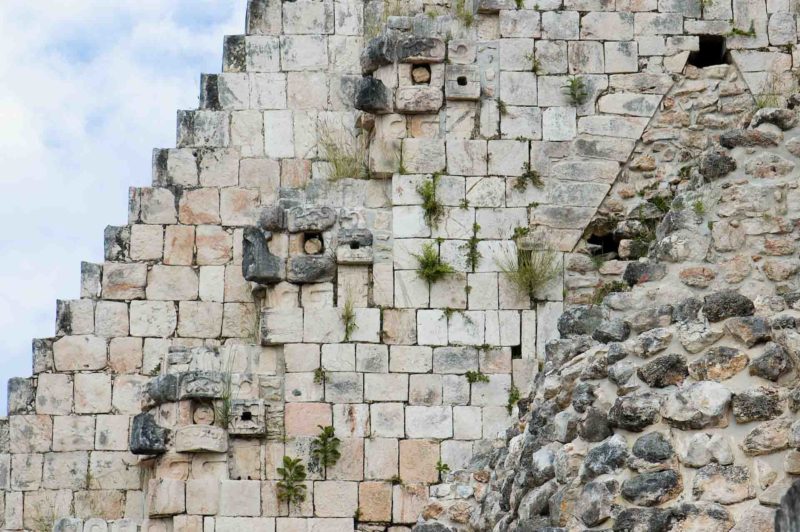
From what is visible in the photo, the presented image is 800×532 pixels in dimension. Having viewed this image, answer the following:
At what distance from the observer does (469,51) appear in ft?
61.7

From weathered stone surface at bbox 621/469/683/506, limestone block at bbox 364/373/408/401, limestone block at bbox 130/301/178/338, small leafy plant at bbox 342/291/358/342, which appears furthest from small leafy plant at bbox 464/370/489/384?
weathered stone surface at bbox 621/469/683/506

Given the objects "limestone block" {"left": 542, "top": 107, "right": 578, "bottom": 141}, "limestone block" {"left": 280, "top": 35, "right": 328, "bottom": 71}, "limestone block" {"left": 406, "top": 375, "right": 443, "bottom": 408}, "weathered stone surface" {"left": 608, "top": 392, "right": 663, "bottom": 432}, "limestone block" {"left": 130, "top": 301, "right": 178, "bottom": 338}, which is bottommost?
"weathered stone surface" {"left": 608, "top": 392, "right": 663, "bottom": 432}

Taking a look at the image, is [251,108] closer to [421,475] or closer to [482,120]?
[482,120]

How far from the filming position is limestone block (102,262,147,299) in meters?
18.9

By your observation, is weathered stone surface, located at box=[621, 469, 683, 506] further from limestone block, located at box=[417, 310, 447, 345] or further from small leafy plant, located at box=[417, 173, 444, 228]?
small leafy plant, located at box=[417, 173, 444, 228]

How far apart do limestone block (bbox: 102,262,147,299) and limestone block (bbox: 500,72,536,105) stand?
3710 mm

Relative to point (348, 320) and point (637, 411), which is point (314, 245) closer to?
point (348, 320)

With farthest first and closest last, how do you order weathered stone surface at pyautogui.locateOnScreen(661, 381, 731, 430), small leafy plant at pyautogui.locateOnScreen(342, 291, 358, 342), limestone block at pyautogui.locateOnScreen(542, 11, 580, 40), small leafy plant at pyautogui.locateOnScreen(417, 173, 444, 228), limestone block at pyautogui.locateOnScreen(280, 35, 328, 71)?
1. limestone block at pyautogui.locateOnScreen(280, 35, 328, 71)
2. limestone block at pyautogui.locateOnScreen(542, 11, 580, 40)
3. small leafy plant at pyautogui.locateOnScreen(417, 173, 444, 228)
4. small leafy plant at pyautogui.locateOnScreen(342, 291, 358, 342)
5. weathered stone surface at pyautogui.locateOnScreen(661, 381, 731, 430)

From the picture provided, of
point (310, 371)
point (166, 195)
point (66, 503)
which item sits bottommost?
point (66, 503)

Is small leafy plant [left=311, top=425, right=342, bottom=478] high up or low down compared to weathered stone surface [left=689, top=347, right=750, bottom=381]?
down

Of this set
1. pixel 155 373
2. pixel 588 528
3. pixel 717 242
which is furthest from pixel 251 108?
pixel 588 528

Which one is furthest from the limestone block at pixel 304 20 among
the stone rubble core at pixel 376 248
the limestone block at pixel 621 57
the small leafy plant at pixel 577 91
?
the limestone block at pixel 621 57

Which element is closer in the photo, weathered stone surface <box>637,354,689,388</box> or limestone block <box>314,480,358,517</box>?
weathered stone surface <box>637,354,689,388</box>

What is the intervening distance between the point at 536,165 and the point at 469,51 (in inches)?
49.6
